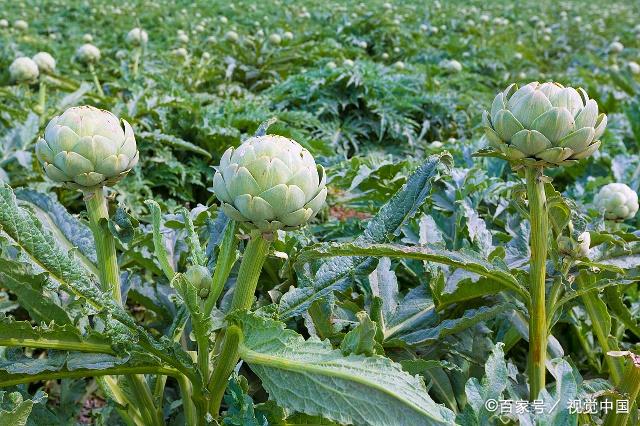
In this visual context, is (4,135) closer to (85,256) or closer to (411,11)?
(85,256)

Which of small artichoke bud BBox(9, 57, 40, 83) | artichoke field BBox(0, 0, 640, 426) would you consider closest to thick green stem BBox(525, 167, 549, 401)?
artichoke field BBox(0, 0, 640, 426)

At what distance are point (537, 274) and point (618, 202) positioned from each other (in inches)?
20.2

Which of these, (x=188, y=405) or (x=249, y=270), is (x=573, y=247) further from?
(x=188, y=405)

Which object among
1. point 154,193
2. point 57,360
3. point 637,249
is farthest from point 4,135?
point 637,249

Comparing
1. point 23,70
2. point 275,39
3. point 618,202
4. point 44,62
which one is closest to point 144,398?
point 618,202

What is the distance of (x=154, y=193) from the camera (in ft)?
6.74

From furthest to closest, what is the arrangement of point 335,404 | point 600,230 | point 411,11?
point 411,11, point 600,230, point 335,404

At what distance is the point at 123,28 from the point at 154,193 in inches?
122

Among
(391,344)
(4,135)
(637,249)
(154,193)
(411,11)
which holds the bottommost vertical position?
(411,11)

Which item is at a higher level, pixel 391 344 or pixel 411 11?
pixel 391 344

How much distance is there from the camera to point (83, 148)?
777 millimetres

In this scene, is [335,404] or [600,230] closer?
[335,404]

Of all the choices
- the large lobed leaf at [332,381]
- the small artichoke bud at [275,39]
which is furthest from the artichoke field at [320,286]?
the small artichoke bud at [275,39]

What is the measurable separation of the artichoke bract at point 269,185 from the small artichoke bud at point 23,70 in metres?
1.59
